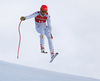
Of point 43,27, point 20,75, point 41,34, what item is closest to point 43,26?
point 43,27

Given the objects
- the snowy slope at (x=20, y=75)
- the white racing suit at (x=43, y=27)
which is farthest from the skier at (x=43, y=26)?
the snowy slope at (x=20, y=75)

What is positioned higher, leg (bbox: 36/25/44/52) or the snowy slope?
leg (bbox: 36/25/44/52)

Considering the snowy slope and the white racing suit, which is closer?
the snowy slope

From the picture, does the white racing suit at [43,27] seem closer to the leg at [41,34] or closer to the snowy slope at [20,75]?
the leg at [41,34]

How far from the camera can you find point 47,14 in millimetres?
8984

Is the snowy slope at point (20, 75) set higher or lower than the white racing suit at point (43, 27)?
lower

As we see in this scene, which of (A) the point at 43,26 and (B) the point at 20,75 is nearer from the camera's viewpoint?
(B) the point at 20,75

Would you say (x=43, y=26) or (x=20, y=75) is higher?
(x=43, y=26)

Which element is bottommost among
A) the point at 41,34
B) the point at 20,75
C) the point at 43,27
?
the point at 20,75

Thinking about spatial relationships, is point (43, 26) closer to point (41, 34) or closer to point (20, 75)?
point (41, 34)

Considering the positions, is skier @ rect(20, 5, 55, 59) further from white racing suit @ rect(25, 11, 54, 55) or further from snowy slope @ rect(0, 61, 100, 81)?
snowy slope @ rect(0, 61, 100, 81)

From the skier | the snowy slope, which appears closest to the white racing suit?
the skier

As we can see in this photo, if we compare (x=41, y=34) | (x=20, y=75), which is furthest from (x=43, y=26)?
(x=20, y=75)

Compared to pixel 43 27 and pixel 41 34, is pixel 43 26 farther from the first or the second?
pixel 41 34
